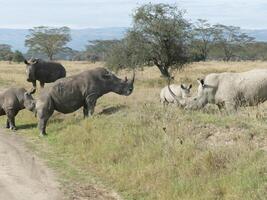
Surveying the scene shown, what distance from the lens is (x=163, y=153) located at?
1214 centimetres

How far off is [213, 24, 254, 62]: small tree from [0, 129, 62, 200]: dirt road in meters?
72.5

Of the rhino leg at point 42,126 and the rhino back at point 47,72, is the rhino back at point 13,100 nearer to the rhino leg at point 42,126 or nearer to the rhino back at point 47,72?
the rhino leg at point 42,126

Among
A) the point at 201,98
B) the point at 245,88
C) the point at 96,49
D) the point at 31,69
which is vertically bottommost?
the point at 96,49

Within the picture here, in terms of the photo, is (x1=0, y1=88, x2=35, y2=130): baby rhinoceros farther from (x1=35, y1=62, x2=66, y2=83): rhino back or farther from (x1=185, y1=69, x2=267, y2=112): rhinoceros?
(x1=35, y1=62, x2=66, y2=83): rhino back

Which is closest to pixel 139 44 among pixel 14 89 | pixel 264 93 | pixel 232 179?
pixel 14 89

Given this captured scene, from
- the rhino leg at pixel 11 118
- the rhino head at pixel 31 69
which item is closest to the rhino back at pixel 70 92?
the rhino leg at pixel 11 118

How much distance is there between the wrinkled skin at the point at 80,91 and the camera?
60.5 feet

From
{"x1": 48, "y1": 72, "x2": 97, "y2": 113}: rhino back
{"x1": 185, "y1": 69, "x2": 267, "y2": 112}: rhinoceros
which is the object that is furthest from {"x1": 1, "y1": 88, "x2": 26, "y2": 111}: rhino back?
{"x1": 185, "y1": 69, "x2": 267, "y2": 112}: rhinoceros

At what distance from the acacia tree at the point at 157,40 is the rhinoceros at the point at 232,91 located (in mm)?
20007

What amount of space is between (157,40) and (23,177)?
87.3 feet

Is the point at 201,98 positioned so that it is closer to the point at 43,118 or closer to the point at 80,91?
the point at 80,91

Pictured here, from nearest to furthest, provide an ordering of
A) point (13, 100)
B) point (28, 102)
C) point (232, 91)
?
1. point (232, 91)
2. point (28, 102)
3. point (13, 100)

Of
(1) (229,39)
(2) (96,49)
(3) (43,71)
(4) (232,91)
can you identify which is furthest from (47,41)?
(4) (232,91)

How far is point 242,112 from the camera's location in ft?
52.5
